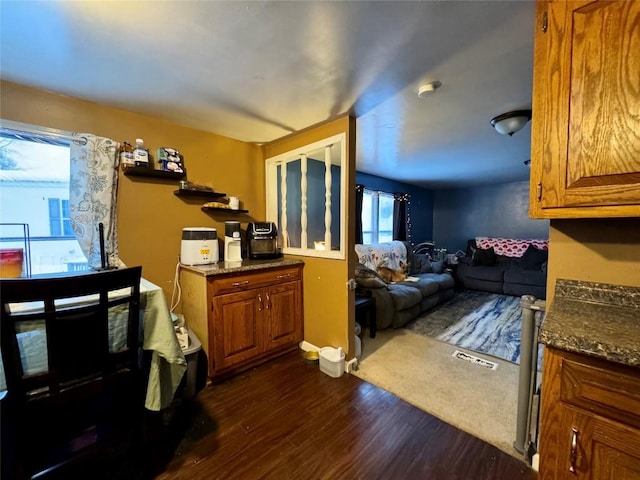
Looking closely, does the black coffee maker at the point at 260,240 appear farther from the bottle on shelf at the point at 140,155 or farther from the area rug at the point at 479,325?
the area rug at the point at 479,325

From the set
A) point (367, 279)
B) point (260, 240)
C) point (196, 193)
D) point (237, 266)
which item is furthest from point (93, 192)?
point (367, 279)

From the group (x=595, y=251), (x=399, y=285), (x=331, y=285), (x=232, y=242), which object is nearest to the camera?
(x=595, y=251)

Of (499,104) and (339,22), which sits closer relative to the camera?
(339,22)

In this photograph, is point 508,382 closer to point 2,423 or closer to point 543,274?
point 2,423

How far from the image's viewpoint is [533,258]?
15.3 feet

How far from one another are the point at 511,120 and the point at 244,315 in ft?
8.87

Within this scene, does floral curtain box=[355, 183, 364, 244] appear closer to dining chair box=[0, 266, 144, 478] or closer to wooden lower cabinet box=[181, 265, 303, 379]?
wooden lower cabinet box=[181, 265, 303, 379]

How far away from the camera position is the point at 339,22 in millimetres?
1173

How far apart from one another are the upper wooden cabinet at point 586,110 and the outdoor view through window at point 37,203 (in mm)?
2789

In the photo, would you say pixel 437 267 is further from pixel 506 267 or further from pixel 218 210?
pixel 218 210

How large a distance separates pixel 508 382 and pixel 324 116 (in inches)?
102

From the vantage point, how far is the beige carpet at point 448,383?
162 cm

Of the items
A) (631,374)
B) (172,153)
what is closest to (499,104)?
(631,374)

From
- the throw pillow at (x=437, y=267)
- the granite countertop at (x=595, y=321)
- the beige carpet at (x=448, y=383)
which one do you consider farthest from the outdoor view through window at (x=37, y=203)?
the throw pillow at (x=437, y=267)
